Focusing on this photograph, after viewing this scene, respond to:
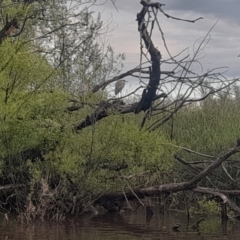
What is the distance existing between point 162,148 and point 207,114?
412 cm

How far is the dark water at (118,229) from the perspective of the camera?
1154 cm

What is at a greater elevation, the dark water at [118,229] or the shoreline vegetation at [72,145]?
the shoreline vegetation at [72,145]

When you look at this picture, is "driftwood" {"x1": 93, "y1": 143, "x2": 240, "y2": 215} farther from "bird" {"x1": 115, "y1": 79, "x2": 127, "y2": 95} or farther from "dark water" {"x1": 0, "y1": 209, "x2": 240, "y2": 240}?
"bird" {"x1": 115, "y1": 79, "x2": 127, "y2": 95}

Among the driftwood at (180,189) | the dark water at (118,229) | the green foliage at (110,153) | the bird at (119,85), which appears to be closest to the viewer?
the dark water at (118,229)

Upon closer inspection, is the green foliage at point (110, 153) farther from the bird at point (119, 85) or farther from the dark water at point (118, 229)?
the dark water at point (118, 229)

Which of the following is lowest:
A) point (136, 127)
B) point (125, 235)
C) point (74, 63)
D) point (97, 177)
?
point (125, 235)

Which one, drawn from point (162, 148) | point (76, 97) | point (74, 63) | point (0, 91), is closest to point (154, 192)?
point (162, 148)

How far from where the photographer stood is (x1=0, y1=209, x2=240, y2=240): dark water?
11539 millimetres

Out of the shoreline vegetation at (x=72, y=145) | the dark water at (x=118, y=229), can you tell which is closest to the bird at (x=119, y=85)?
the shoreline vegetation at (x=72, y=145)

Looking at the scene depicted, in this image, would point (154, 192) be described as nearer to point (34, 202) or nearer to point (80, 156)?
point (80, 156)

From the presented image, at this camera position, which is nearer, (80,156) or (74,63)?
(80,156)

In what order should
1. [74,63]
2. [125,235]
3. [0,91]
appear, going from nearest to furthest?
[125,235], [0,91], [74,63]

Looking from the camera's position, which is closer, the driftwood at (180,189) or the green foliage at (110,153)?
the driftwood at (180,189)

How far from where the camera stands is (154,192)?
13.8 m
